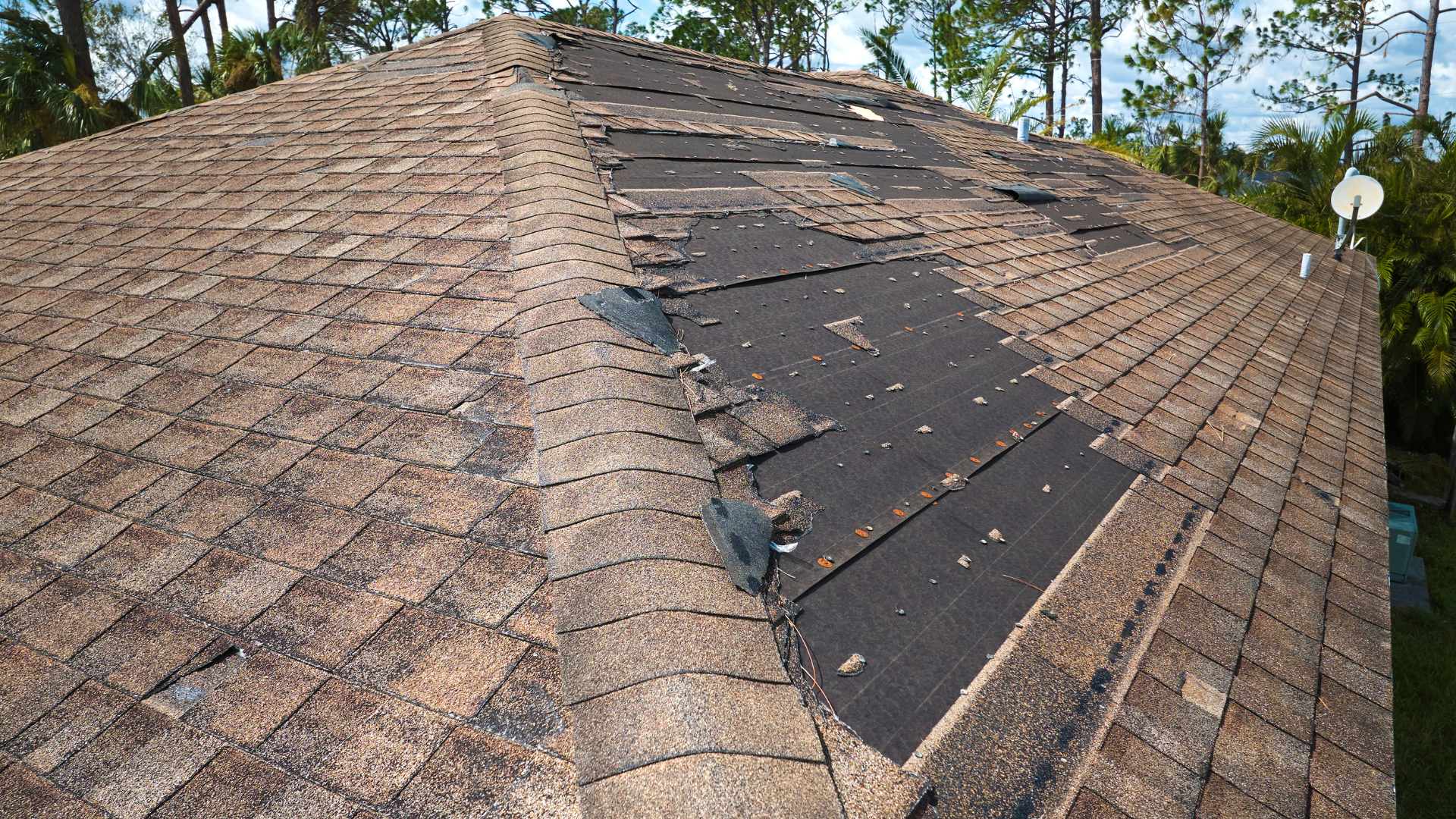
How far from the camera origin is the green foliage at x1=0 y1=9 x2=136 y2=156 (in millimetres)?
15391

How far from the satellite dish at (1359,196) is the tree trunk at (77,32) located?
80.9ft

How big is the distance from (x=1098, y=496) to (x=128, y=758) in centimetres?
320

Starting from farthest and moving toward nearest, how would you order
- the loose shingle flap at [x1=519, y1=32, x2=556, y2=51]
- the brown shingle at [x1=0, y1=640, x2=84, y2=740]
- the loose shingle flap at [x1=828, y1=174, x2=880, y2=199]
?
1. the loose shingle flap at [x1=519, y1=32, x2=556, y2=51]
2. the loose shingle flap at [x1=828, y1=174, x2=880, y2=199]
3. the brown shingle at [x1=0, y1=640, x2=84, y2=740]

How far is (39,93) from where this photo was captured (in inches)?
619

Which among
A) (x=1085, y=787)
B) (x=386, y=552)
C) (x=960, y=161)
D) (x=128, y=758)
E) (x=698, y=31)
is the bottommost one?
(x=1085, y=787)

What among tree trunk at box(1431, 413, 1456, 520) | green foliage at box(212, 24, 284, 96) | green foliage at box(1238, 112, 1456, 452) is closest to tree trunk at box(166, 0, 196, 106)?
green foliage at box(212, 24, 284, 96)

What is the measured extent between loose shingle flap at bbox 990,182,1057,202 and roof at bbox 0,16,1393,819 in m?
2.37

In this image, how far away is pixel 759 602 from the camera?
202 cm

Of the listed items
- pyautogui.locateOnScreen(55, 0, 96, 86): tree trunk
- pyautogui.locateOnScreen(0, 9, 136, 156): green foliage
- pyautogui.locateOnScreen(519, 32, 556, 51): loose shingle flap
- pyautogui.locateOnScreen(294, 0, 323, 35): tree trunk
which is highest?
pyautogui.locateOnScreen(294, 0, 323, 35): tree trunk

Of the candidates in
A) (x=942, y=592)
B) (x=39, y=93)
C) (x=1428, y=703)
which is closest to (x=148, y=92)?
(x=39, y=93)

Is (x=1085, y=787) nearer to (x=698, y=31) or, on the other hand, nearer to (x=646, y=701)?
(x=646, y=701)

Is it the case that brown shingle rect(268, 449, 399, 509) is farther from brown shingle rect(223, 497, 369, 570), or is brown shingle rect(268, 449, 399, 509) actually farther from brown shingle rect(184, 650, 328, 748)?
brown shingle rect(184, 650, 328, 748)

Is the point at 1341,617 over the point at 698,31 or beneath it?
beneath

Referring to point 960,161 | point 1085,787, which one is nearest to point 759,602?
point 1085,787
